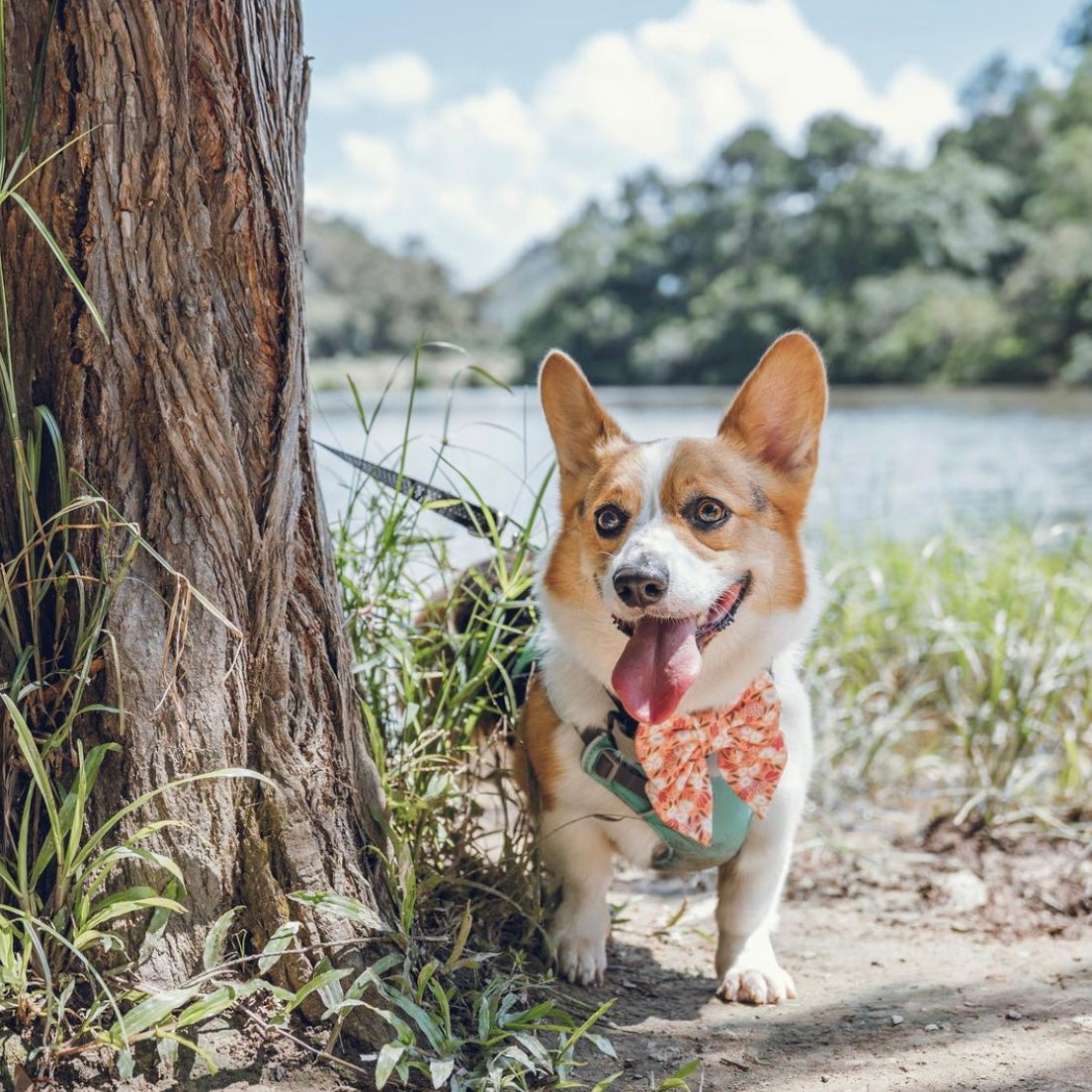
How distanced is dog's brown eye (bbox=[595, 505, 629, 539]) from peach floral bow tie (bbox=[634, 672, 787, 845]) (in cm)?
41

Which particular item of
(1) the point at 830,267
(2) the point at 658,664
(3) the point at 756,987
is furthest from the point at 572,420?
(1) the point at 830,267

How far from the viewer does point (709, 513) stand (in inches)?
95.4

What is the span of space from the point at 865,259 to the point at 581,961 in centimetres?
4850

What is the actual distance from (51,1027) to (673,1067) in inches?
42.0

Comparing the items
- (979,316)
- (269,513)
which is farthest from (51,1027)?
(979,316)

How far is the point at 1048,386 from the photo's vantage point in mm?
32781

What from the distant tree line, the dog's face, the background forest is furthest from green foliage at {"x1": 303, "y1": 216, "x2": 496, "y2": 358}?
the dog's face

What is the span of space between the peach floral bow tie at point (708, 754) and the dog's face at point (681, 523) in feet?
0.30

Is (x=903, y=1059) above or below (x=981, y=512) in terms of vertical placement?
below

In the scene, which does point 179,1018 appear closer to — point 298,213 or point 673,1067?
point 673,1067

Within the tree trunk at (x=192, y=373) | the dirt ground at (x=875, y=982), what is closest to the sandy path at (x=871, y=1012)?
the dirt ground at (x=875, y=982)

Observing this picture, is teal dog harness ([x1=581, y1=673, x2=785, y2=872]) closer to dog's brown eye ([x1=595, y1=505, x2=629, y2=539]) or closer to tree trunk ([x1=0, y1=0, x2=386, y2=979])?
dog's brown eye ([x1=595, y1=505, x2=629, y2=539])

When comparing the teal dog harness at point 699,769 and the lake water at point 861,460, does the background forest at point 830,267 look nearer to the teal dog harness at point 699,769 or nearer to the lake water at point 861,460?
the lake water at point 861,460

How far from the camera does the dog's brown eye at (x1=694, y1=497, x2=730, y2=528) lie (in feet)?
7.91
